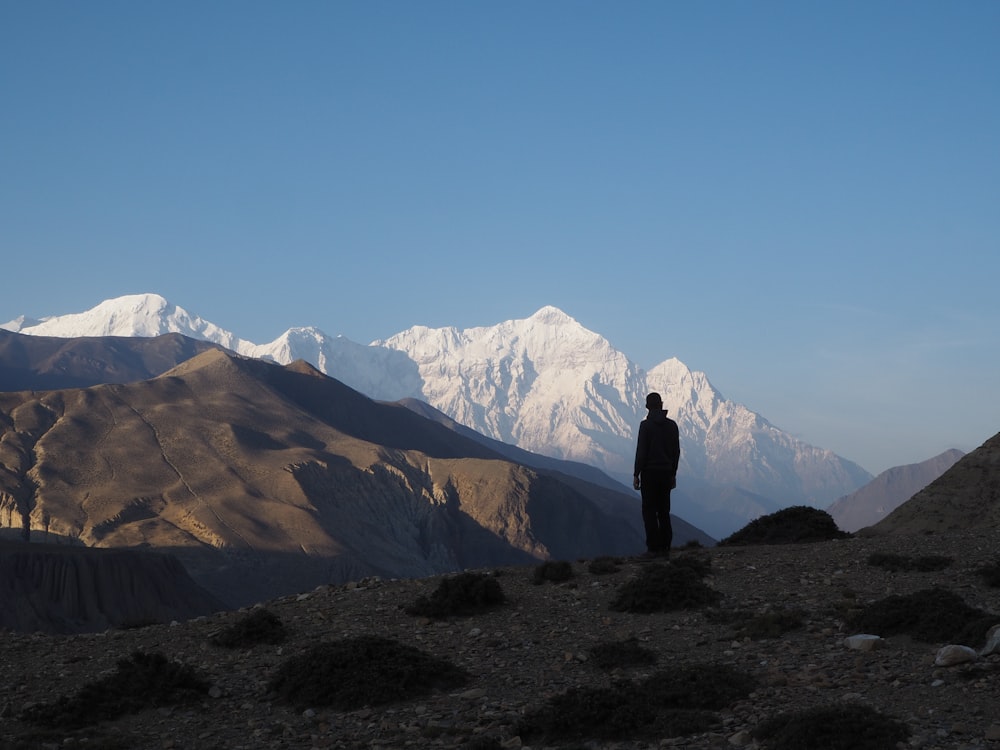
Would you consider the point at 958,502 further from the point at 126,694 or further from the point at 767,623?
the point at 126,694

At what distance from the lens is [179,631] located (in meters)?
14.4

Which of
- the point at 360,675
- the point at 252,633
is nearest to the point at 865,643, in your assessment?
the point at 360,675

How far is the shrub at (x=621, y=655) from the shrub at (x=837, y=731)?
2750mm

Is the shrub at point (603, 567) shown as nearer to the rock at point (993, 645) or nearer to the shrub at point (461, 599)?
the shrub at point (461, 599)

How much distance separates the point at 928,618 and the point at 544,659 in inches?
163

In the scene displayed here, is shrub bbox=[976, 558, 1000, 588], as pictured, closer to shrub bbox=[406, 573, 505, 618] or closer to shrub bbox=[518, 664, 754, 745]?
shrub bbox=[518, 664, 754, 745]

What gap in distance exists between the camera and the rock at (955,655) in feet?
32.6

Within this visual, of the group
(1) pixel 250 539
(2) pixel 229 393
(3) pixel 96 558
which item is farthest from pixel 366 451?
→ (3) pixel 96 558

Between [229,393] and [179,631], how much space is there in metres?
145

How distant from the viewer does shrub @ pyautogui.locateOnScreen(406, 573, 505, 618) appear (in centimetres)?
1409

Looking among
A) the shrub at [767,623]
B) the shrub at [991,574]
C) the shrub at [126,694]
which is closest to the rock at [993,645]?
the shrub at [767,623]

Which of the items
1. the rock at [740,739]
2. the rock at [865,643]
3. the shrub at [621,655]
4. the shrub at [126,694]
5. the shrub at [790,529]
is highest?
the shrub at [790,529]

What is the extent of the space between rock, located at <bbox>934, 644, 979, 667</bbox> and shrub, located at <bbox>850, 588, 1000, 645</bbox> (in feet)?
2.60

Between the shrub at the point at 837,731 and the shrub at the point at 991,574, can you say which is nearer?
the shrub at the point at 837,731
